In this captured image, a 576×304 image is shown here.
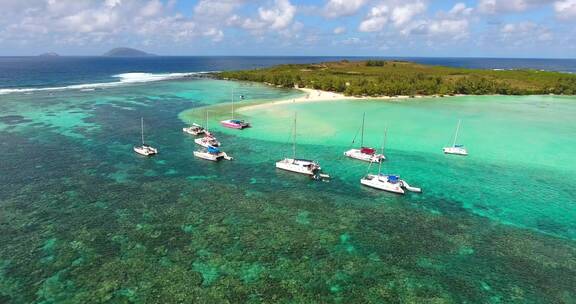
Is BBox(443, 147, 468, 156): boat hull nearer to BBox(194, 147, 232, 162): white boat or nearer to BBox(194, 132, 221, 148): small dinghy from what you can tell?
BBox(194, 147, 232, 162): white boat

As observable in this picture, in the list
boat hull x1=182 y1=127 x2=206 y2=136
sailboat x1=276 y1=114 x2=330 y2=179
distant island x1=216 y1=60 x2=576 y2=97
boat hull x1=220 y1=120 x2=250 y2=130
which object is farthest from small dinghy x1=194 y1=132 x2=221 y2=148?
distant island x1=216 y1=60 x2=576 y2=97

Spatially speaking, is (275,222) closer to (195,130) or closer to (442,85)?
(195,130)

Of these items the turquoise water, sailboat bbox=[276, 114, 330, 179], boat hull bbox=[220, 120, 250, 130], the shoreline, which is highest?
the shoreline

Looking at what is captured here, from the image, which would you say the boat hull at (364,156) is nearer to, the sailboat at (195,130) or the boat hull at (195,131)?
the boat hull at (195,131)

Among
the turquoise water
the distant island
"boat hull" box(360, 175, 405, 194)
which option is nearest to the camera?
the turquoise water

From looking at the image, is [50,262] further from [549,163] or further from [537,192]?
[549,163]

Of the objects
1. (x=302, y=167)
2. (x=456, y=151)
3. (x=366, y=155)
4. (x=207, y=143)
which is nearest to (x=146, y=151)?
(x=207, y=143)

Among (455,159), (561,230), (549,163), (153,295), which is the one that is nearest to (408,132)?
(455,159)
